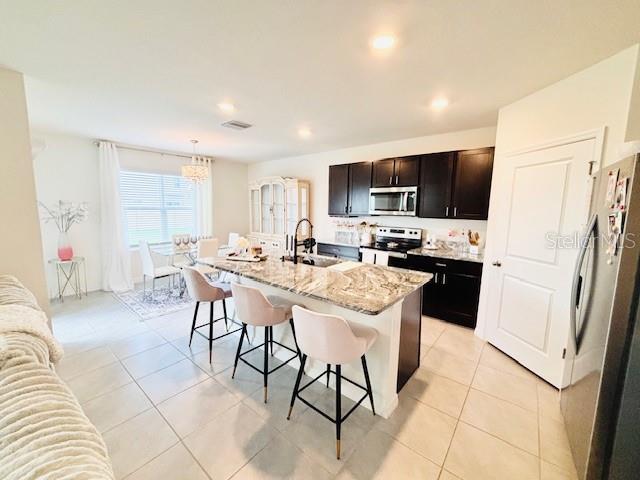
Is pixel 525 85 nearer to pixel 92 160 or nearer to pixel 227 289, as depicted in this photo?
pixel 227 289

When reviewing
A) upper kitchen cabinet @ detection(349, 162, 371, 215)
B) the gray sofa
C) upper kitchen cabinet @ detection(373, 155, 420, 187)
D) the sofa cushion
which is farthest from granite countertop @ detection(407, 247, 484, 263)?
the sofa cushion

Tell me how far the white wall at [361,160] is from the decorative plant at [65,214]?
129 inches

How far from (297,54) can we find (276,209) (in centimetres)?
389

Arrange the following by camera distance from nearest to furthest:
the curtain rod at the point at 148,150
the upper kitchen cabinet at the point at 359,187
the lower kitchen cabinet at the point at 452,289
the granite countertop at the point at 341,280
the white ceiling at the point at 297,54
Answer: the white ceiling at the point at 297,54, the granite countertop at the point at 341,280, the lower kitchen cabinet at the point at 452,289, the upper kitchen cabinet at the point at 359,187, the curtain rod at the point at 148,150

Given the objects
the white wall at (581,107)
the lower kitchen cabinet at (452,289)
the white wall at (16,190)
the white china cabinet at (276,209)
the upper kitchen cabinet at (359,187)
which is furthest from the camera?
the white china cabinet at (276,209)

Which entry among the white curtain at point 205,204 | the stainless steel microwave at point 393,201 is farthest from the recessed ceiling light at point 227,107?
the white curtain at point 205,204

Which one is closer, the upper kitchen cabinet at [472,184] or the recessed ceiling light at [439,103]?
the recessed ceiling light at [439,103]

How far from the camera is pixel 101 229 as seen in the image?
14.5ft

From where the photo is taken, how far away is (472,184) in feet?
10.7

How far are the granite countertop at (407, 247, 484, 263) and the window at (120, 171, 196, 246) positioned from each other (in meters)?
4.50

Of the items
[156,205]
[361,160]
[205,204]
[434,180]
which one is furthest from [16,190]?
[434,180]

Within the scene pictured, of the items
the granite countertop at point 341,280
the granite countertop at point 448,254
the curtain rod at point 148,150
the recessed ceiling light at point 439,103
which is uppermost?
the recessed ceiling light at point 439,103

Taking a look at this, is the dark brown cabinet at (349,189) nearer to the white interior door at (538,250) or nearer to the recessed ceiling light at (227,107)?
the white interior door at (538,250)

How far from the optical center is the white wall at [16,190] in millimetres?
2059
